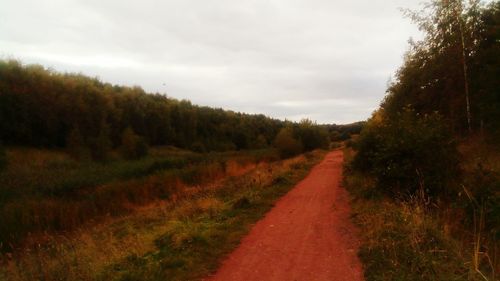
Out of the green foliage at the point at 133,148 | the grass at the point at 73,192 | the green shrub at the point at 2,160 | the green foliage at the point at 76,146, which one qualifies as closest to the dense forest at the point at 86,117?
the green foliage at the point at 76,146

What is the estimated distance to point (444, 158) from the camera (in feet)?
36.5

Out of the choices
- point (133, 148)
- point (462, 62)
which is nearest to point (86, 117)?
point (133, 148)

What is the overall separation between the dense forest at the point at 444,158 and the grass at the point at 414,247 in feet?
0.06

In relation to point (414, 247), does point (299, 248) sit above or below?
below

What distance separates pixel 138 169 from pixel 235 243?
24817 mm

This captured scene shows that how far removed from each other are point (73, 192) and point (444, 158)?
19.1 metres

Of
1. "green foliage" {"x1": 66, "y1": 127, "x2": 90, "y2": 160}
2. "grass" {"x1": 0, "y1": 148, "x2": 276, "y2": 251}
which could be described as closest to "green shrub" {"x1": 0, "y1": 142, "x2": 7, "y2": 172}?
"grass" {"x1": 0, "y1": 148, "x2": 276, "y2": 251}

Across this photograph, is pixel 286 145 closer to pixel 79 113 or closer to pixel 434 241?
pixel 79 113

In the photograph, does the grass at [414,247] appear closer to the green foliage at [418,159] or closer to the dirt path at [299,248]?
the dirt path at [299,248]

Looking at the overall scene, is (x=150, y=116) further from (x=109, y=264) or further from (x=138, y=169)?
(x=109, y=264)

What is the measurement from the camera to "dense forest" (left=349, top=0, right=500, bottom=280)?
6645 millimetres

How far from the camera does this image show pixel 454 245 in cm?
678

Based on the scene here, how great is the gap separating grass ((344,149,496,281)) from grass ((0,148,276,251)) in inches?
396

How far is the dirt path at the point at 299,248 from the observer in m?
6.74
